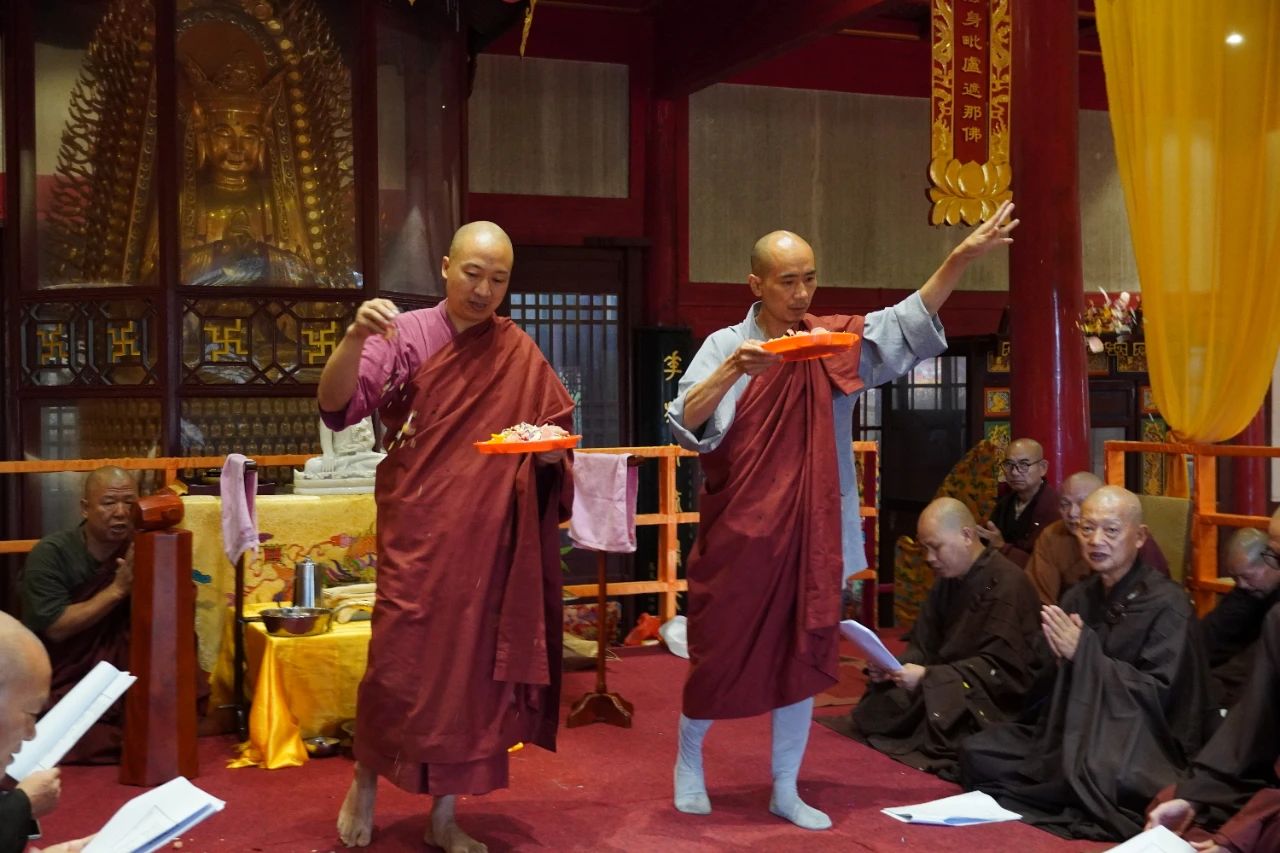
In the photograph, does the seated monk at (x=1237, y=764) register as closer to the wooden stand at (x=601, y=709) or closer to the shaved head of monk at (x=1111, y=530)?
the shaved head of monk at (x=1111, y=530)

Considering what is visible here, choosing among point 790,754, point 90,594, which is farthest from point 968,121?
point 90,594

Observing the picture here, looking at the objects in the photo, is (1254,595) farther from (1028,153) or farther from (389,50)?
(389,50)

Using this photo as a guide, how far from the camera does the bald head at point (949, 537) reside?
4738mm

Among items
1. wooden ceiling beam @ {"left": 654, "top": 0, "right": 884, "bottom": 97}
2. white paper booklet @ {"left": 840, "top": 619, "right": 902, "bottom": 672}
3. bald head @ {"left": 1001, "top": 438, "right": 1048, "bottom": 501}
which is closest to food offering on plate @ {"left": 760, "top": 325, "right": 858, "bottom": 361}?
white paper booklet @ {"left": 840, "top": 619, "right": 902, "bottom": 672}

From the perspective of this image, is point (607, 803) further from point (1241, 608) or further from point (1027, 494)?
point (1027, 494)

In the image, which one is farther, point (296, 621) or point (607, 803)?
point (296, 621)

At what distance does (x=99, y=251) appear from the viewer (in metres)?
6.51

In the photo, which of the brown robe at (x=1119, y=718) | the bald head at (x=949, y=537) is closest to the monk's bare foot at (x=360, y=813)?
the brown robe at (x=1119, y=718)

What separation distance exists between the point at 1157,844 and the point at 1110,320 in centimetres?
595

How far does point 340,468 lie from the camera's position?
5543mm

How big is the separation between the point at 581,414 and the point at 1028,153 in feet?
11.7

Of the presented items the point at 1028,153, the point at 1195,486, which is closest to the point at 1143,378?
the point at 1028,153

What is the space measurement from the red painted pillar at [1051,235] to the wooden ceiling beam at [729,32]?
1.00 metres

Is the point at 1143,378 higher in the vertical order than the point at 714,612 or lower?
higher
